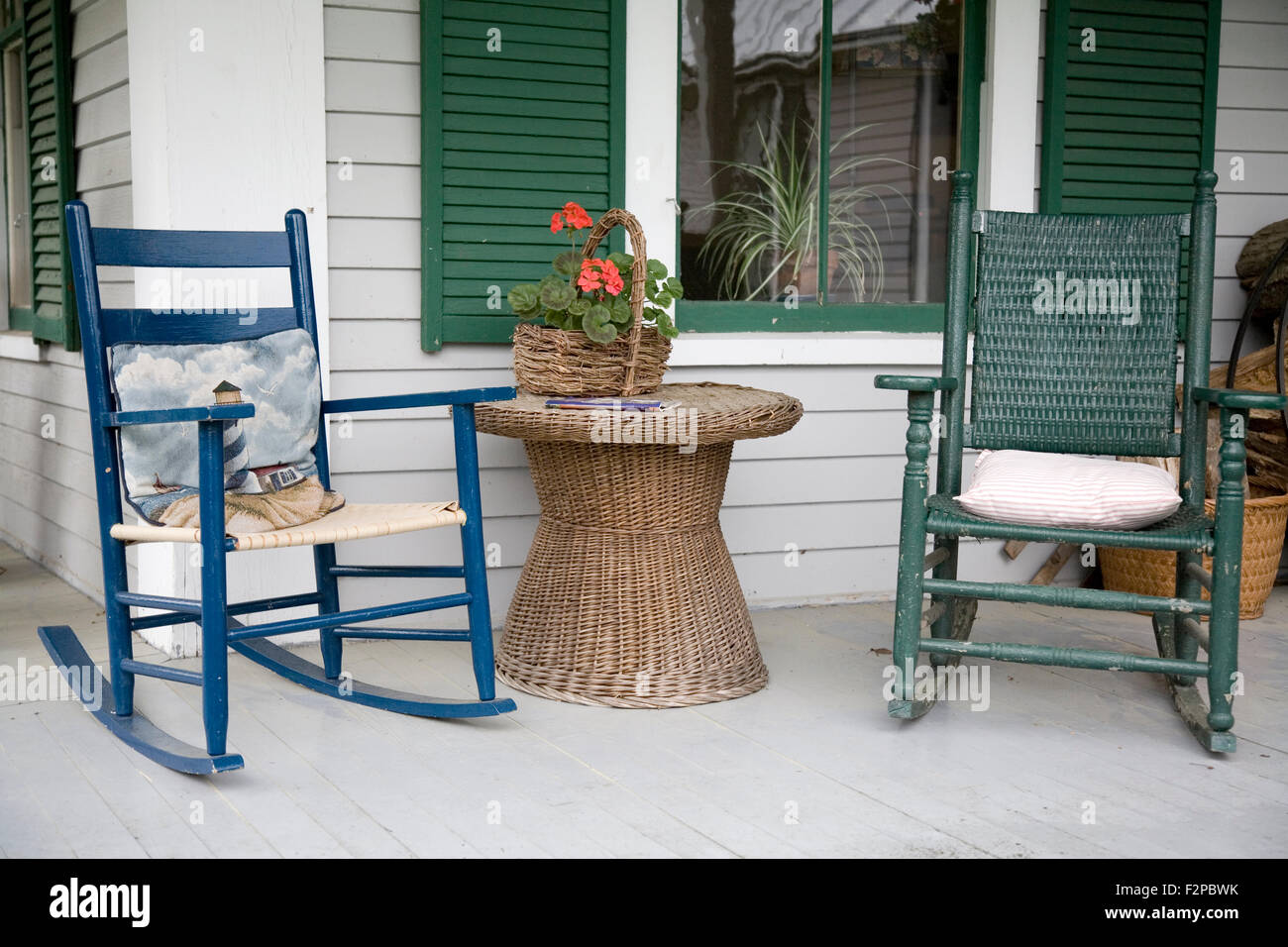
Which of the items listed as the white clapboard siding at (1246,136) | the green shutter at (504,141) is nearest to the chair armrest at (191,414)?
the green shutter at (504,141)

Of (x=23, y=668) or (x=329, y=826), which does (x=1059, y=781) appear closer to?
(x=329, y=826)

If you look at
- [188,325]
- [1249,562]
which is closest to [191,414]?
[188,325]

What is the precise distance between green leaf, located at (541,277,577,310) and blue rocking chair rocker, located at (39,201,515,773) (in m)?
0.36

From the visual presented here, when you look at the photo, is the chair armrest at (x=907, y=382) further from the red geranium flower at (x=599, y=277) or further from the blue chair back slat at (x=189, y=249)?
the blue chair back slat at (x=189, y=249)

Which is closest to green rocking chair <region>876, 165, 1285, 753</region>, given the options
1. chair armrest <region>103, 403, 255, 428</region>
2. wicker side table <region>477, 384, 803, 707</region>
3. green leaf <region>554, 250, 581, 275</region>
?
wicker side table <region>477, 384, 803, 707</region>

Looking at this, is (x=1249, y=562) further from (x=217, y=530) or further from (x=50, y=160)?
(x=50, y=160)

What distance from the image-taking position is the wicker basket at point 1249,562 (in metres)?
3.56

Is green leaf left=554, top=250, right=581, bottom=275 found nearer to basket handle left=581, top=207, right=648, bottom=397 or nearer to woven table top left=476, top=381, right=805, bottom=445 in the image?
basket handle left=581, top=207, right=648, bottom=397

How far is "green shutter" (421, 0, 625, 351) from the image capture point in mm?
3213

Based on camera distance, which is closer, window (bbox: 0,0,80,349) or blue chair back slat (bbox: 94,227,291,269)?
blue chair back slat (bbox: 94,227,291,269)

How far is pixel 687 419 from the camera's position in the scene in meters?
2.63

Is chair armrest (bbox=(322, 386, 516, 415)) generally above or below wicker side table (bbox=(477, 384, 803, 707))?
above

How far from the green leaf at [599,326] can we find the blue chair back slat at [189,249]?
2.05 ft
